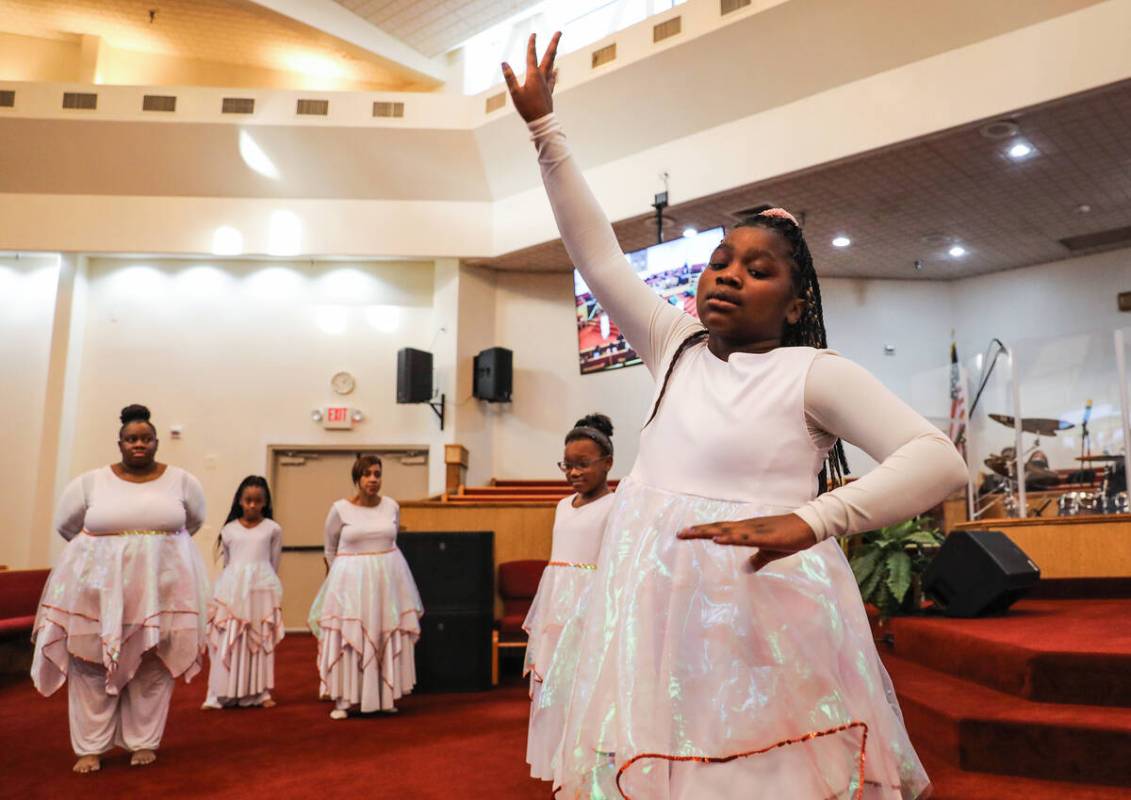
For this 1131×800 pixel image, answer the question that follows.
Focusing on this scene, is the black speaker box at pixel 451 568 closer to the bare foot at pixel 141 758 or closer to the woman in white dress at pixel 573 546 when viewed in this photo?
the bare foot at pixel 141 758

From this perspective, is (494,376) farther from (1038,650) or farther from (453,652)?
(1038,650)

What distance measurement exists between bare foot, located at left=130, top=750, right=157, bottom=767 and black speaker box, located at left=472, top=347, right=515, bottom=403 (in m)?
7.14

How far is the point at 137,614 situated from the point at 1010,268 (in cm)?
1128

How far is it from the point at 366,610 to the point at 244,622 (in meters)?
1.00

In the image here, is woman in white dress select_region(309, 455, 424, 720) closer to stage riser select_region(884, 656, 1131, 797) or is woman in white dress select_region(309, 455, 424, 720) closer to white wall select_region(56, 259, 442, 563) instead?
stage riser select_region(884, 656, 1131, 797)

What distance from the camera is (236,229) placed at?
11156 millimetres

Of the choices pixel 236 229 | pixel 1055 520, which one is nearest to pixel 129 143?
pixel 236 229

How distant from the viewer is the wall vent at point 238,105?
A: 10477mm

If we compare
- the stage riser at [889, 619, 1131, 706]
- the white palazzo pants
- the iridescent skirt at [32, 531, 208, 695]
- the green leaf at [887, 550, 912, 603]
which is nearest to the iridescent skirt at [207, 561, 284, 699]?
the white palazzo pants

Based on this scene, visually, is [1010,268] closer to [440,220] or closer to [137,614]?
[440,220]

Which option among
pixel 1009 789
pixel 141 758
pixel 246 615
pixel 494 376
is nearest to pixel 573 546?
pixel 1009 789

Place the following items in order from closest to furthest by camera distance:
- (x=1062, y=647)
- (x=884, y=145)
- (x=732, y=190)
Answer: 1. (x=1062, y=647)
2. (x=884, y=145)
3. (x=732, y=190)

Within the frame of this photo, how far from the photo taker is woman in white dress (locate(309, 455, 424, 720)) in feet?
18.6

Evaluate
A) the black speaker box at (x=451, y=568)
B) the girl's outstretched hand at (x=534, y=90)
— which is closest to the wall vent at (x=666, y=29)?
the black speaker box at (x=451, y=568)
